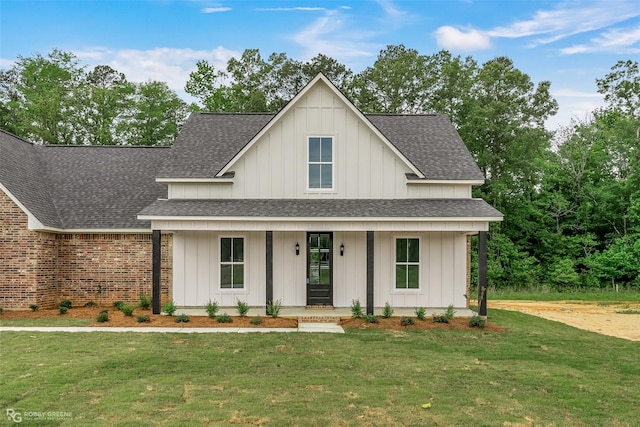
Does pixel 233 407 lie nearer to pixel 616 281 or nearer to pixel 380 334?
pixel 380 334

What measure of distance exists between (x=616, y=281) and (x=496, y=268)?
275 inches

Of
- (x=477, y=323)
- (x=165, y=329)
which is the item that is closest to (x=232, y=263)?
(x=165, y=329)

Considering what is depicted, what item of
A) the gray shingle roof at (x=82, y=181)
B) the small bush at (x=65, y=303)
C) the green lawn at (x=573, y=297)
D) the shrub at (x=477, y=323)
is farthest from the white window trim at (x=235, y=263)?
the green lawn at (x=573, y=297)

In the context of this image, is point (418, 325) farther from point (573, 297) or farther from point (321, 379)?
point (573, 297)

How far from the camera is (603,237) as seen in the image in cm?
3234

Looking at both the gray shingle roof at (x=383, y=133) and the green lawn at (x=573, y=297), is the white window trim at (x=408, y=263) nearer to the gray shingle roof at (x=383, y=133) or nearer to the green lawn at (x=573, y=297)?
the gray shingle roof at (x=383, y=133)

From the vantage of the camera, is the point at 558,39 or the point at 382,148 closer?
the point at 382,148

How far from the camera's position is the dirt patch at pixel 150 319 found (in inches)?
523

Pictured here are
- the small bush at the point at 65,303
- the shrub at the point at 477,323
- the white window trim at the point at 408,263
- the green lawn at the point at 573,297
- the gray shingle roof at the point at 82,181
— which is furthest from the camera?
the green lawn at the point at 573,297

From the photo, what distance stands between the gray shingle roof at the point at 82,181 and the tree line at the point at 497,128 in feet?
48.7

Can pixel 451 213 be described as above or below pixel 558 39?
below

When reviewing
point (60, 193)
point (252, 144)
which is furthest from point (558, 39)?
point (60, 193)

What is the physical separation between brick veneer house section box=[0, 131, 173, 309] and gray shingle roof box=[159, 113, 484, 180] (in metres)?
2.20

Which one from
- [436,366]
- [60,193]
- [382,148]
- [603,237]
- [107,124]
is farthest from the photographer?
[107,124]
